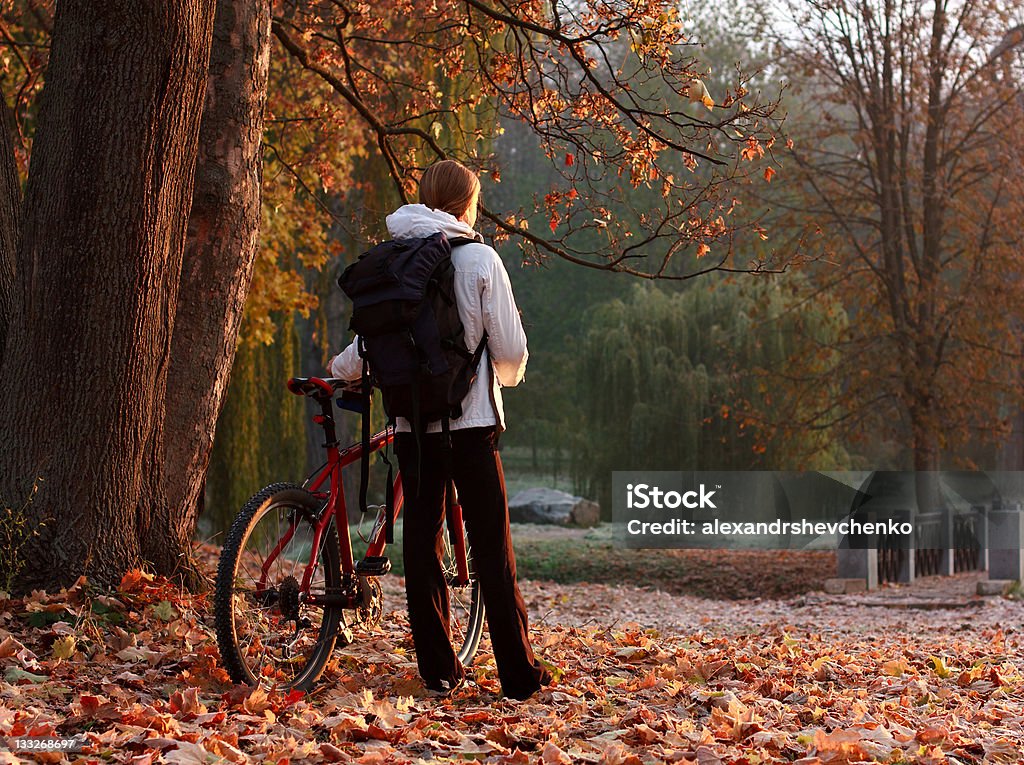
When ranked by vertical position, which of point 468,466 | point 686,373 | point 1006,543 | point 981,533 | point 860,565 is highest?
point 686,373

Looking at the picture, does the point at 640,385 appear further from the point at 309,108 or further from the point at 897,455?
the point at 309,108

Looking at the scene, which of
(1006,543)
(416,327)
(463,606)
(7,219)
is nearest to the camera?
(416,327)

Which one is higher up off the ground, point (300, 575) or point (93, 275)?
point (93, 275)

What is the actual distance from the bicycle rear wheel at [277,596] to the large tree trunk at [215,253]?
47.8 inches

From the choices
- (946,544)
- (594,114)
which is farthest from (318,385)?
(946,544)

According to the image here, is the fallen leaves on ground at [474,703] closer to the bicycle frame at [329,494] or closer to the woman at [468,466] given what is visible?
the woman at [468,466]

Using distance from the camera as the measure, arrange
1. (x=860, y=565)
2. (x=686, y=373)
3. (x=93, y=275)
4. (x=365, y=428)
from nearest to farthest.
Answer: (x=365, y=428) < (x=93, y=275) < (x=860, y=565) < (x=686, y=373)

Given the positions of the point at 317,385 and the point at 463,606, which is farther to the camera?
the point at 463,606

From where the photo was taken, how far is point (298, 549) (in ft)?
13.5

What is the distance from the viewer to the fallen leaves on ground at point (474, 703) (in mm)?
3250

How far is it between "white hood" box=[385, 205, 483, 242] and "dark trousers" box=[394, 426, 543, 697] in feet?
2.16

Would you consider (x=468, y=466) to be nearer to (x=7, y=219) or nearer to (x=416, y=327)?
(x=416, y=327)

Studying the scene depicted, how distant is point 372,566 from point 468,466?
0.65 meters

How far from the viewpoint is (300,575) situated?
4113mm
